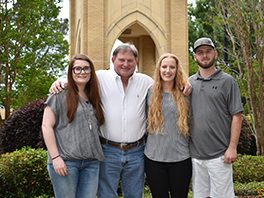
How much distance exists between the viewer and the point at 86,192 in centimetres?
330

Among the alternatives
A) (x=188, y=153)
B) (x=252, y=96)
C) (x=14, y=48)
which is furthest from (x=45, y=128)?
(x=14, y=48)

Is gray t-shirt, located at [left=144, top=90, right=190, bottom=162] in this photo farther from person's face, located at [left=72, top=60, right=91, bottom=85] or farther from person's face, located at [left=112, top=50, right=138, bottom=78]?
person's face, located at [left=72, top=60, right=91, bottom=85]

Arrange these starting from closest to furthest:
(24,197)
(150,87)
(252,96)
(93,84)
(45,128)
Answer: (45,128), (93,84), (150,87), (24,197), (252,96)

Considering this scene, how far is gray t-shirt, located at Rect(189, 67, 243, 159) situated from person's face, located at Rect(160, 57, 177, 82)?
0.43 metres

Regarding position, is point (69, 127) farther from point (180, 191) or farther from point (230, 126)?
point (230, 126)

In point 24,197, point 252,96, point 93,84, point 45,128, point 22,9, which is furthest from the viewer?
point 22,9

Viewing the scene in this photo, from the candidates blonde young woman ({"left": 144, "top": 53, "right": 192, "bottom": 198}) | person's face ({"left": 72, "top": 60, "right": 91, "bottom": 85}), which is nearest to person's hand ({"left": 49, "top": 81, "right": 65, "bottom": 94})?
person's face ({"left": 72, "top": 60, "right": 91, "bottom": 85})

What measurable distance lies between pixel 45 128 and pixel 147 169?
137cm

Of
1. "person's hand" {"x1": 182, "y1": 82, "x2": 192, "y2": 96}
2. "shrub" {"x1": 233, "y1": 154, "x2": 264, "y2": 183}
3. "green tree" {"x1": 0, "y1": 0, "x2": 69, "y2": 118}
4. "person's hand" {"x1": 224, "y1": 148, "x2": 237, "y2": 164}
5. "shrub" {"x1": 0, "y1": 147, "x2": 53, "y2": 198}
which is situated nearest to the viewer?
"person's hand" {"x1": 224, "y1": 148, "x2": 237, "y2": 164}

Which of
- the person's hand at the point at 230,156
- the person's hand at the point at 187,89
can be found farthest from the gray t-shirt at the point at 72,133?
the person's hand at the point at 230,156

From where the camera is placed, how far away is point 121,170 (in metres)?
3.74

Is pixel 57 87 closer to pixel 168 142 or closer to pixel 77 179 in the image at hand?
pixel 77 179

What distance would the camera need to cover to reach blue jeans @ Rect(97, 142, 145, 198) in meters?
3.64

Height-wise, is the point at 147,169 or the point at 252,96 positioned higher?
the point at 252,96
